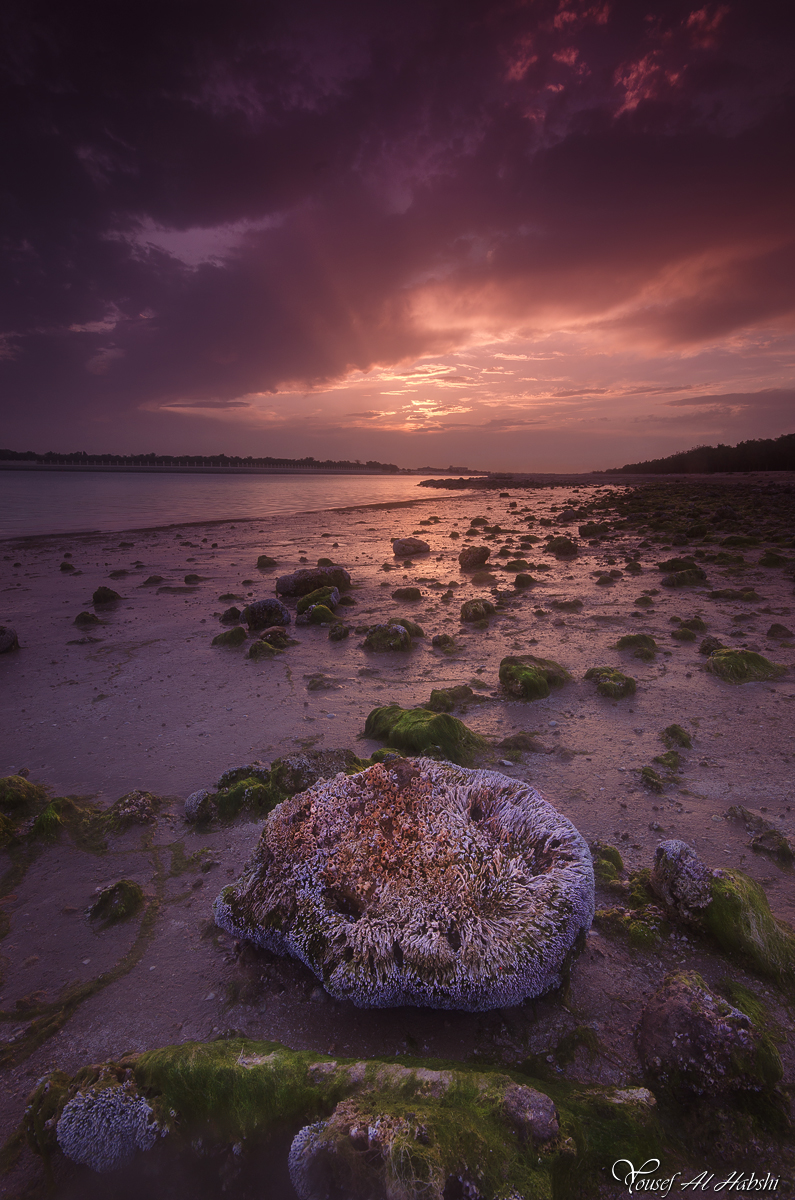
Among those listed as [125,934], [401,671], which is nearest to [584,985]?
[125,934]

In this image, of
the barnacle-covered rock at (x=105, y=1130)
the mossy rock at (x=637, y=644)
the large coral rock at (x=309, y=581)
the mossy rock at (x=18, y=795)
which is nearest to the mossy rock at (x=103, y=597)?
the large coral rock at (x=309, y=581)

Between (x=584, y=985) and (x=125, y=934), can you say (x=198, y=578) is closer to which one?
(x=125, y=934)

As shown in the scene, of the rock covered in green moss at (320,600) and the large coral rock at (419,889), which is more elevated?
the large coral rock at (419,889)

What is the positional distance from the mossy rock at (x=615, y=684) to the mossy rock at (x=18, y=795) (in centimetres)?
A: 556

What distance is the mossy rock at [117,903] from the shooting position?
10.5 feet

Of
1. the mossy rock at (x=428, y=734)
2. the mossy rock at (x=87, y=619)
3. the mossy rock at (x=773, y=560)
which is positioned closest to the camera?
the mossy rock at (x=428, y=734)

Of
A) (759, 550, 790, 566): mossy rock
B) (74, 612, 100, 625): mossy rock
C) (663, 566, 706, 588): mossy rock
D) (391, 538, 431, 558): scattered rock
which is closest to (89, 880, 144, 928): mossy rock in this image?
(74, 612, 100, 625): mossy rock

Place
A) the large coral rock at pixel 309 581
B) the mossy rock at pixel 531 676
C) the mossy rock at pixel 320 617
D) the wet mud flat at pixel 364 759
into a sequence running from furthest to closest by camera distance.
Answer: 1. the large coral rock at pixel 309 581
2. the mossy rock at pixel 320 617
3. the mossy rock at pixel 531 676
4. the wet mud flat at pixel 364 759

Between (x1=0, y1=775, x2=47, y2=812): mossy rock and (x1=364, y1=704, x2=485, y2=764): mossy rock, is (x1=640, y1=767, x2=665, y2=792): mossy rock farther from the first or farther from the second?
(x1=0, y1=775, x2=47, y2=812): mossy rock

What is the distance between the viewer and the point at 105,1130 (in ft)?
6.29

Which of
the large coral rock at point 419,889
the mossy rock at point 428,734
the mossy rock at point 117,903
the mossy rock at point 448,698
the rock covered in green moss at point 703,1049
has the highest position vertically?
the large coral rock at point 419,889

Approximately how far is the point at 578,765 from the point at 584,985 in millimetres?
2095

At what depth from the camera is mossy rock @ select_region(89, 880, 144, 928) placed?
321 cm

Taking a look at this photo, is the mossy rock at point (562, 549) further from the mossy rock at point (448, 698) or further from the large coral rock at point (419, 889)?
the large coral rock at point (419, 889)
